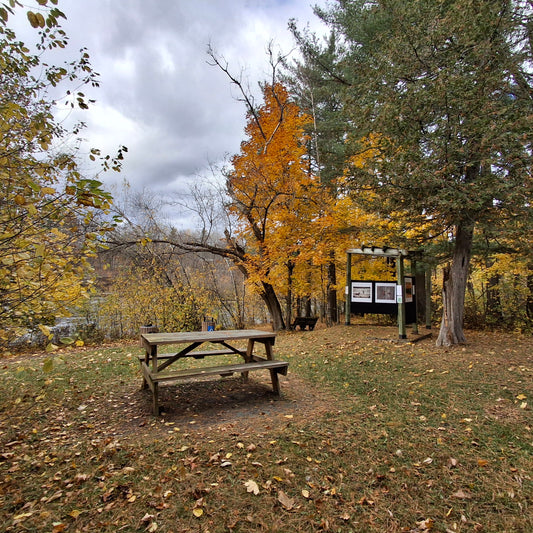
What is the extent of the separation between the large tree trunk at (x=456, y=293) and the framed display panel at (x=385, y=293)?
1.57 meters

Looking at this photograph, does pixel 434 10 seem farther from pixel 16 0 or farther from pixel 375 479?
pixel 375 479

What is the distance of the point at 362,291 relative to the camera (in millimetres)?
9195

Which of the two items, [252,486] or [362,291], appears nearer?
[252,486]

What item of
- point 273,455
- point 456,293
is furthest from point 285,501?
point 456,293

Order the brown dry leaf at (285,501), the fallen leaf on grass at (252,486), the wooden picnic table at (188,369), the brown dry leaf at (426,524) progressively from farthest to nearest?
the wooden picnic table at (188,369) < the fallen leaf on grass at (252,486) < the brown dry leaf at (285,501) < the brown dry leaf at (426,524)

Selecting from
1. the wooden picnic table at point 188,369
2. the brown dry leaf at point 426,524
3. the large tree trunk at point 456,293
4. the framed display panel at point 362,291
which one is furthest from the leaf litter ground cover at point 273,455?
the framed display panel at point 362,291

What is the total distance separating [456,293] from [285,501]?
6.55 metres

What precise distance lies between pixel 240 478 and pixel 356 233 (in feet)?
29.2

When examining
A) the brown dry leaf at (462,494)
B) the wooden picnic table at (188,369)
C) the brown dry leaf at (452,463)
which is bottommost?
the brown dry leaf at (462,494)

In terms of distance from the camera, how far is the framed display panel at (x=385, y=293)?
8953mm

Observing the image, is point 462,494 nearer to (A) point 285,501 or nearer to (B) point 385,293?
(A) point 285,501

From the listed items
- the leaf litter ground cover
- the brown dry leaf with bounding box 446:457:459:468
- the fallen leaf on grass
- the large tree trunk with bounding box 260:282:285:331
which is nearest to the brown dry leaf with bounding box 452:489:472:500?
the leaf litter ground cover

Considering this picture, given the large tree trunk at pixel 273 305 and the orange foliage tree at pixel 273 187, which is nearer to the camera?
the orange foliage tree at pixel 273 187

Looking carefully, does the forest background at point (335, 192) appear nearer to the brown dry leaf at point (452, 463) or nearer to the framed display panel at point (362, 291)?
the framed display panel at point (362, 291)
